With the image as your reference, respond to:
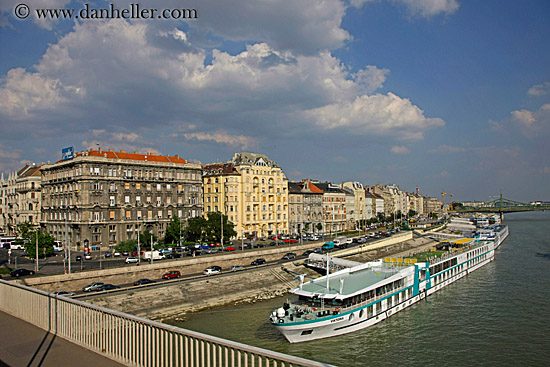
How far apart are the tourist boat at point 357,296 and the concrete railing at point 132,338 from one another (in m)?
18.2

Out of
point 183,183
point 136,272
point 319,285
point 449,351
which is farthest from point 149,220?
point 449,351

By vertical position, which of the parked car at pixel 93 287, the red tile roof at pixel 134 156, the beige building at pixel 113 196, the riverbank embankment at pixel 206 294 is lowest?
the riverbank embankment at pixel 206 294

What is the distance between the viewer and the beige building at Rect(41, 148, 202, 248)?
70.7 metres

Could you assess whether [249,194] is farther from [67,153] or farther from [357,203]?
[357,203]

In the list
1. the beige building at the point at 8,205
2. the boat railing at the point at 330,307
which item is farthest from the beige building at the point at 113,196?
the boat railing at the point at 330,307

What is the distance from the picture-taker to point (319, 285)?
3809 centimetres

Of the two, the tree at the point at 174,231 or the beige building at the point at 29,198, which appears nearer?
the tree at the point at 174,231

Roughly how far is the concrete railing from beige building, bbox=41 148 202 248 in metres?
55.3

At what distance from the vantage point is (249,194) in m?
92.6

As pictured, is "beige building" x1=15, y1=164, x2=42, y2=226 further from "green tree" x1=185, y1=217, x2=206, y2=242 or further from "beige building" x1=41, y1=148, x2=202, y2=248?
"green tree" x1=185, y1=217, x2=206, y2=242

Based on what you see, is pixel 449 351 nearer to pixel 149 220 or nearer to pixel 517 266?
pixel 517 266

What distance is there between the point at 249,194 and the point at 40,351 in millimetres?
79895

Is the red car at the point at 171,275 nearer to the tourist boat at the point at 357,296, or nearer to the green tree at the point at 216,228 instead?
the tourist boat at the point at 357,296

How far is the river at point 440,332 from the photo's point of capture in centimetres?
2838
